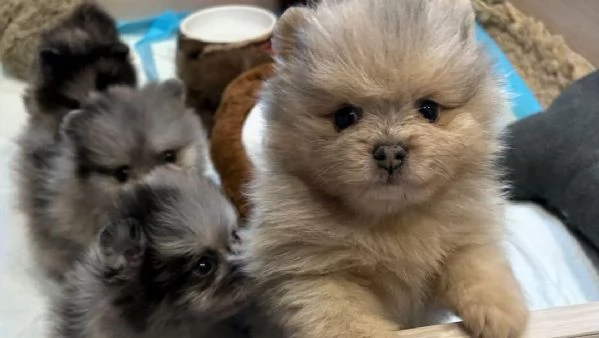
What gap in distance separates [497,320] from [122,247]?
1.78 ft

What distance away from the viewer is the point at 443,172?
3.13ft

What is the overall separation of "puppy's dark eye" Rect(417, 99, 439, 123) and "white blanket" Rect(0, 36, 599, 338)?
580 mm

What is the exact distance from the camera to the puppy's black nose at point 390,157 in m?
0.90

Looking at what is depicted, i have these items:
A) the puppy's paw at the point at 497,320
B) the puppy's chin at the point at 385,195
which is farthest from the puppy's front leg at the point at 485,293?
the puppy's chin at the point at 385,195

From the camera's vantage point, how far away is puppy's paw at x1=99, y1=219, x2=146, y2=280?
1.15m

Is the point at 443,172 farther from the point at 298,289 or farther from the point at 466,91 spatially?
the point at 298,289

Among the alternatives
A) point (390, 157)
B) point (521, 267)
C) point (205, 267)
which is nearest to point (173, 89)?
point (205, 267)

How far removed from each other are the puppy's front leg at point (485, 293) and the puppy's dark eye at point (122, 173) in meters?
0.77

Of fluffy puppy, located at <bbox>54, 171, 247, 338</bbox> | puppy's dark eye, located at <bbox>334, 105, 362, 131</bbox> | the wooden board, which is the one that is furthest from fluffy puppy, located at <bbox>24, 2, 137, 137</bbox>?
the wooden board

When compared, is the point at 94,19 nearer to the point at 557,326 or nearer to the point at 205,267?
the point at 205,267

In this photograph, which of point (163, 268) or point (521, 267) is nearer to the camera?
point (163, 268)

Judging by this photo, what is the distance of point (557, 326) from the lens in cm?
98

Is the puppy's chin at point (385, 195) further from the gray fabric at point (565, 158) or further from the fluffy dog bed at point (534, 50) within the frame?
the fluffy dog bed at point (534, 50)

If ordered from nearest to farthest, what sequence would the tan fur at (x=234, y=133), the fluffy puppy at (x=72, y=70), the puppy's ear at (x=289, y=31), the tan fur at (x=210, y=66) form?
the puppy's ear at (x=289, y=31)
the tan fur at (x=234, y=133)
the fluffy puppy at (x=72, y=70)
the tan fur at (x=210, y=66)
